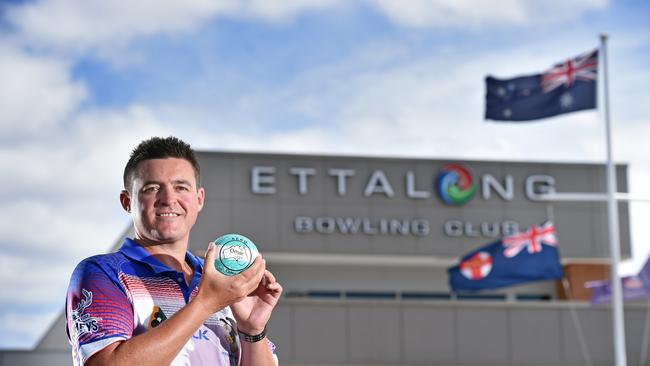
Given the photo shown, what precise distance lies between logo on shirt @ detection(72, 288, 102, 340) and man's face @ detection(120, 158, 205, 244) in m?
0.32

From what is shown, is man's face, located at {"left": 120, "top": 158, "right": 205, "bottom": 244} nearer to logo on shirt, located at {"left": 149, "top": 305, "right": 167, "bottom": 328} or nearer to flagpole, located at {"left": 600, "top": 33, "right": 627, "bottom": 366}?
logo on shirt, located at {"left": 149, "top": 305, "right": 167, "bottom": 328}

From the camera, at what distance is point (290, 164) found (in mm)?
30328

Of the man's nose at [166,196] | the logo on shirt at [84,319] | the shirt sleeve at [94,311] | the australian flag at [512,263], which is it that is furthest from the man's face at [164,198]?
the australian flag at [512,263]

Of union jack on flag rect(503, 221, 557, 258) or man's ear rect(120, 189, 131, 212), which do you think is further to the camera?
union jack on flag rect(503, 221, 557, 258)

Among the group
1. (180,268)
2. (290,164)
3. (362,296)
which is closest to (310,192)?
(290,164)

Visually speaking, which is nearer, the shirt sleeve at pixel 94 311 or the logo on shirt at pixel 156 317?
the shirt sleeve at pixel 94 311

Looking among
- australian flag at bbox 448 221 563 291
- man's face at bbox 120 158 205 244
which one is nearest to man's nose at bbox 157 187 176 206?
man's face at bbox 120 158 205 244

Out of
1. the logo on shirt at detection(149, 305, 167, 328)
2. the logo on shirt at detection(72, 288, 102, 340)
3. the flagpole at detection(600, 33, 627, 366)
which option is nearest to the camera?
the logo on shirt at detection(72, 288, 102, 340)

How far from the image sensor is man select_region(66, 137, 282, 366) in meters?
3.26

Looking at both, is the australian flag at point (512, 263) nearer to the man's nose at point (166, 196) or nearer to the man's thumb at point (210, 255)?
the man's nose at point (166, 196)

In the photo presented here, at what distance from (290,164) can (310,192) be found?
88 centimetres

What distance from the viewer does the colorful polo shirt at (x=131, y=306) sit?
11.0 feet

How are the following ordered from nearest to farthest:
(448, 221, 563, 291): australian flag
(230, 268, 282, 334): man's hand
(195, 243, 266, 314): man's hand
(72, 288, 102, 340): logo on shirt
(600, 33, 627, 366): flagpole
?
(195, 243, 266, 314): man's hand → (72, 288, 102, 340): logo on shirt → (230, 268, 282, 334): man's hand → (600, 33, 627, 366): flagpole → (448, 221, 563, 291): australian flag

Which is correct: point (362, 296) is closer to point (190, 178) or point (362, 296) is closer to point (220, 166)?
point (220, 166)
